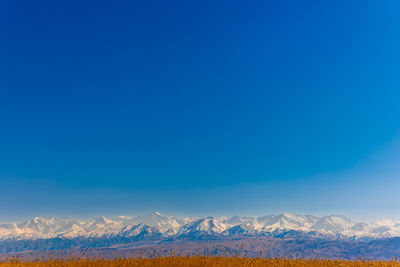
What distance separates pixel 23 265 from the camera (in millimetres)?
14773

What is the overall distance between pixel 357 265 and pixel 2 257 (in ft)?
58.3

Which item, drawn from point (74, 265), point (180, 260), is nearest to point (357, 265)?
point (180, 260)

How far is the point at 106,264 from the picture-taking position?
14.8 m

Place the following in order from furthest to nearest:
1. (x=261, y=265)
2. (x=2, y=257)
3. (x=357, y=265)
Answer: (x=2, y=257) < (x=357, y=265) < (x=261, y=265)

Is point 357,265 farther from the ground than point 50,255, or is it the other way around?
point 50,255

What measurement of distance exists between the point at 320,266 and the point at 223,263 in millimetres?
4286

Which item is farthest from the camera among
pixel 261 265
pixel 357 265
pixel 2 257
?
pixel 2 257

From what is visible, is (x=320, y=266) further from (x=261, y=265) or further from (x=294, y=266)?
(x=261, y=265)

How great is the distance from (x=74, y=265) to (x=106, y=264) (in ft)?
4.41

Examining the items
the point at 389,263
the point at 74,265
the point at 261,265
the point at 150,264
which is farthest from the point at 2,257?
the point at 389,263

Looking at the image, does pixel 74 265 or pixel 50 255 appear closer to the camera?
pixel 74 265

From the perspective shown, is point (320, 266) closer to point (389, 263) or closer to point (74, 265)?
point (389, 263)

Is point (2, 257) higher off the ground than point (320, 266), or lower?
higher

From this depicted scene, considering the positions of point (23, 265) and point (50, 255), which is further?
point (50, 255)
